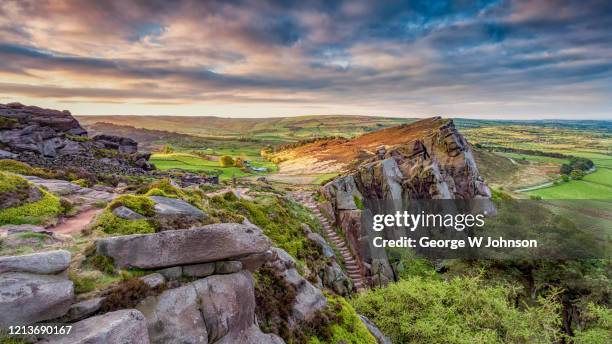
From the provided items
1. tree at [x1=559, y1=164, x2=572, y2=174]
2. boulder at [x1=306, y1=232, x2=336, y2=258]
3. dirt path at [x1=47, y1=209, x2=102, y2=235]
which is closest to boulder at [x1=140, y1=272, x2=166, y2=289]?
dirt path at [x1=47, y1=209, x2=102, y2=235]

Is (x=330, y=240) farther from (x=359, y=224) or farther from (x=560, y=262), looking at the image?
(x=560, y=262)

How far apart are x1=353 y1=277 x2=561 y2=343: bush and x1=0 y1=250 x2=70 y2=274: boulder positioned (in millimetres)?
19680

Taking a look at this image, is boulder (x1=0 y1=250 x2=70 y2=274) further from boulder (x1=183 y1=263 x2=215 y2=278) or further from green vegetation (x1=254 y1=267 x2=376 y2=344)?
green vegetation (x1=254 y1=267 x2=376 y2=344)

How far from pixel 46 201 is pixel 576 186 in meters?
161

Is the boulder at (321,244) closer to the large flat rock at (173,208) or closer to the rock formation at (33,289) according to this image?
the large flat rock at (173,208)

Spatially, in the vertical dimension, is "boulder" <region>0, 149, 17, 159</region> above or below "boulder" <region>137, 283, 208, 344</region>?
above

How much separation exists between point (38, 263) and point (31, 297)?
1.29m

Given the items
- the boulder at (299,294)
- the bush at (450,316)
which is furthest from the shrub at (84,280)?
the bush at (450,316)

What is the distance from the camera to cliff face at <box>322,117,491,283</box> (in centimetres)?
3809

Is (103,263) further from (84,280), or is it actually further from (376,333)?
(376,333)

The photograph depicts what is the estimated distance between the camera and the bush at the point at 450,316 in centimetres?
2052

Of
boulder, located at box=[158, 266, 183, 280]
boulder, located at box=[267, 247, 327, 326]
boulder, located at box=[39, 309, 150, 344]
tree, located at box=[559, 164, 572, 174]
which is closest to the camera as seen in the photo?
boulder, located at box=[39, 309, 150, 344]

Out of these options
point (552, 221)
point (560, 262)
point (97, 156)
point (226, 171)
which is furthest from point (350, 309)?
point (226, 171)

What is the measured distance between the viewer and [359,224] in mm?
38656
